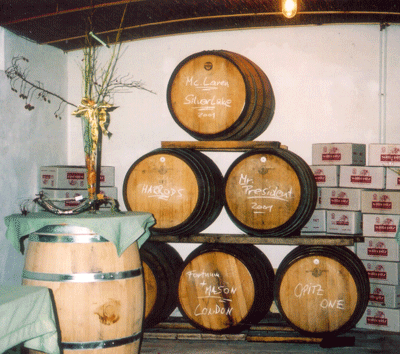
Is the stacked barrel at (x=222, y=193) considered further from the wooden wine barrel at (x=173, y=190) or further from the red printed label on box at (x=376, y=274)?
the red printed label on box at (x=376, y=274)

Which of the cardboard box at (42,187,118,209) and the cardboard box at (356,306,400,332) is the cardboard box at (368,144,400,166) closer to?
the cardboard box at (356,306,400,332)

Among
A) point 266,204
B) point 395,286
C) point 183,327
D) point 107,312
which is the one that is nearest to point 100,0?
point 266,204

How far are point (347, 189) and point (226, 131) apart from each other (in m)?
1.16

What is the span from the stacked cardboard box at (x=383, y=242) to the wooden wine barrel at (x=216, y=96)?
1.11 meters

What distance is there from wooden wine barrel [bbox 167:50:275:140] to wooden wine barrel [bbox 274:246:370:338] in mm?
1107

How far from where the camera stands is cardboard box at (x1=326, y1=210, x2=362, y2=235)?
13.6ft

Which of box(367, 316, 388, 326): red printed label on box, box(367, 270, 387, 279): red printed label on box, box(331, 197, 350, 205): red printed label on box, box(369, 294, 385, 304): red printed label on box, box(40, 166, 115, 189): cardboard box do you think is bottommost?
box(367, 316, 388, 326): red printed label on box

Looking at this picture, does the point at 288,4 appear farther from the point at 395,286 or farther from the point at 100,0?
the point at 395,286

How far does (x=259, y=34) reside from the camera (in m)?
4.74

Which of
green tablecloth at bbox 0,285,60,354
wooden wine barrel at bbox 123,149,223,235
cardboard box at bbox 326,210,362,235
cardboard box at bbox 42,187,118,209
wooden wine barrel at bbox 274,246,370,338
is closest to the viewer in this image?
green tablecloth at bbox 0,285,60,354

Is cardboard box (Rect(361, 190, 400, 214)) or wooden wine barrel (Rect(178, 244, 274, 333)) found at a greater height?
cardboard box (Rect(361, 190, 400, 214))

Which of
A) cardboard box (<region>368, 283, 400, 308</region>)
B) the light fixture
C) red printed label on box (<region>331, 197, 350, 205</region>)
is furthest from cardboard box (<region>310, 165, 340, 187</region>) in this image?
the light fixture

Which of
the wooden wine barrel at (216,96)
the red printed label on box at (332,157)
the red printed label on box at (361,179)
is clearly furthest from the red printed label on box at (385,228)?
the wooden wine barrel at (216,96)

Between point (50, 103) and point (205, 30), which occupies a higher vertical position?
point (205, 30)
